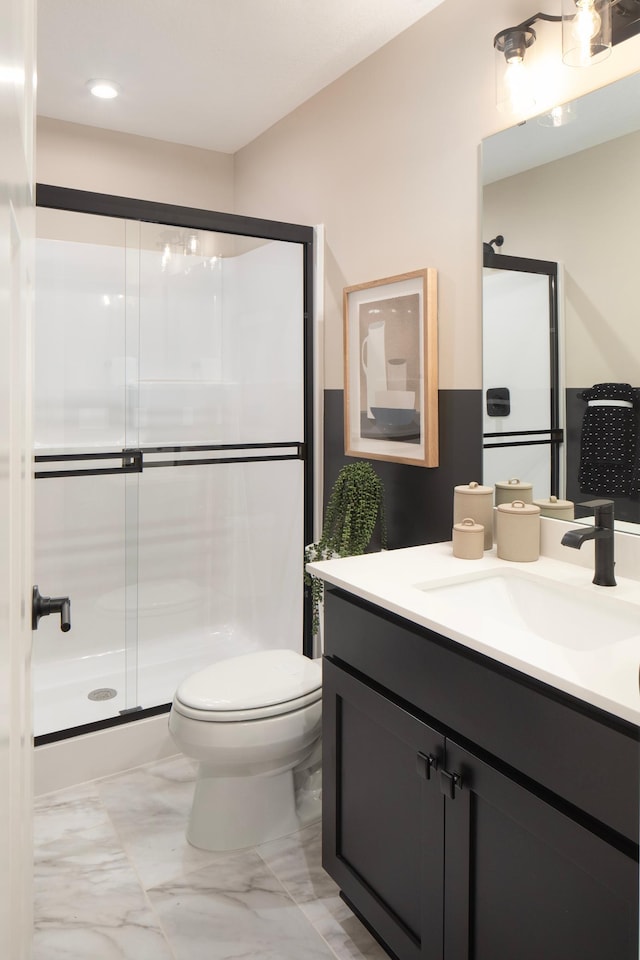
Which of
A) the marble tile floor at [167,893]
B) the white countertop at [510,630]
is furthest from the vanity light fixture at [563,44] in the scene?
the marble tile floor at [167,893]

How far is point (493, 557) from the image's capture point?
1.81 metres

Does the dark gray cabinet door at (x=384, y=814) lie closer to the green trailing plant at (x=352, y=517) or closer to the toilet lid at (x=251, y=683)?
the toilet lid at (x=251, y=683)

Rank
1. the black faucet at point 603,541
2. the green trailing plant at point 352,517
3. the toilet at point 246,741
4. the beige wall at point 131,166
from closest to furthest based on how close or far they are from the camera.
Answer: the black faucet at point 603,541 < the toilet at point 246,741 < the green trailing plant at point 352,517 < the beige wall at point 131,166

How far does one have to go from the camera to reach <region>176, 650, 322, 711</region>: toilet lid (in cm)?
190

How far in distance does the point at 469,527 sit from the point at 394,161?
1.31 metres

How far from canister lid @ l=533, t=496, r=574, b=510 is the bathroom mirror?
21mm

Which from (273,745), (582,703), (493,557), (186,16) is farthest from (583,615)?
(186,16)

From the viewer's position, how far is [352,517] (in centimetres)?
226

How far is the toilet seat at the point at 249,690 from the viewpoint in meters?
1.87

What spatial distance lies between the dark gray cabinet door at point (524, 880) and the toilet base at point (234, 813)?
2.72ft

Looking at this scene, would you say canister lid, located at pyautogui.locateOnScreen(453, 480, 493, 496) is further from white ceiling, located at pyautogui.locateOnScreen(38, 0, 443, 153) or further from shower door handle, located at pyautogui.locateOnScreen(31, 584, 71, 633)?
white ceiling, located at pyautogui.locateOnScreen(38, 0, 443, 153)

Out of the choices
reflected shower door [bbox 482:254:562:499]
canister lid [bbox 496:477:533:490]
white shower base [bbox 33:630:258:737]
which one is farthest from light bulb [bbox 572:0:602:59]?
white shower base [bbox 33:630:258:737]

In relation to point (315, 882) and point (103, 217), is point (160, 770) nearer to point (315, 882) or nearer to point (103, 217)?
point (315, 882)

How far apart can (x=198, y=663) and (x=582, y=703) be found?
6.66 ft
